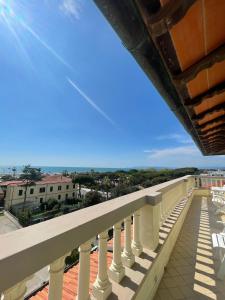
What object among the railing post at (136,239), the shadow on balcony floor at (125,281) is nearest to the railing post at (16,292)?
the shadow on balcony floor at (125,281)

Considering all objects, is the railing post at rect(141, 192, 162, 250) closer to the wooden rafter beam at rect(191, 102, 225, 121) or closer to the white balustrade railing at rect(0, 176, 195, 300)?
the white balustrade railing at rect(0, 176, 195, 300)

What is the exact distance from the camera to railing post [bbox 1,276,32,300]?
0.68m

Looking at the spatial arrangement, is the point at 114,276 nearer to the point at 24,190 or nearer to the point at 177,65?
the point at 177,65

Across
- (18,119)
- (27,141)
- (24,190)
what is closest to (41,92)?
(18,119)

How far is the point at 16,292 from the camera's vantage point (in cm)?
69

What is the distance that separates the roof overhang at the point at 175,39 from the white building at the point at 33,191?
1708 inches

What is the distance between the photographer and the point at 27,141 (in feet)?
192

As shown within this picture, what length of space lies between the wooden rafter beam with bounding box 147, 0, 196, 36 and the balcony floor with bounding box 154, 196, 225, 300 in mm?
2468

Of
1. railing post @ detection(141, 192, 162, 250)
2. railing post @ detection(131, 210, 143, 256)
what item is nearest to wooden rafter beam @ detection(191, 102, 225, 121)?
railing post @ detection(141, 192, 162, 250)

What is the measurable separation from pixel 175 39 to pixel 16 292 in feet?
5.06

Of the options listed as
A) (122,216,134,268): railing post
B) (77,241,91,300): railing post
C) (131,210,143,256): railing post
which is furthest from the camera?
(131,210,143,256): railing post

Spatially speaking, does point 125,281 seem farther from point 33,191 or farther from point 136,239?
point 33,191

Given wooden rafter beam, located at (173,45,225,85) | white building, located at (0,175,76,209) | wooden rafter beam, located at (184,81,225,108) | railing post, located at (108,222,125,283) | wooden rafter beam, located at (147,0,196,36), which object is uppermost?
wooden rafter beam, located at (184,81,225,108)

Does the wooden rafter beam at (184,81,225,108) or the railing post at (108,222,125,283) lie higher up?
the wooden rafter beam at (184,81,225,108)
